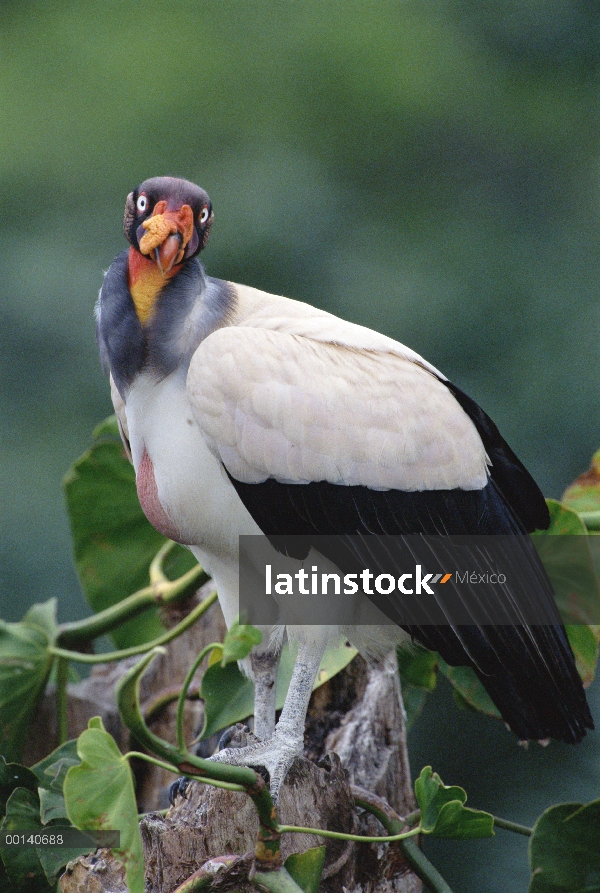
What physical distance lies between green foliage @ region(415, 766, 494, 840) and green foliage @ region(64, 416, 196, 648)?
1315 millimetres

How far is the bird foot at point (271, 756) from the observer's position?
1.97 meters

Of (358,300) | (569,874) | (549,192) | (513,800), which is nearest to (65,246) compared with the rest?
(358,300)

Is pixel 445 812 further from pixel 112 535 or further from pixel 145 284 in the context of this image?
pixel 112 535

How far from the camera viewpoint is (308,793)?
6.52ft

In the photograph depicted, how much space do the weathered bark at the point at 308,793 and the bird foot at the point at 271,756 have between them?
32 mm

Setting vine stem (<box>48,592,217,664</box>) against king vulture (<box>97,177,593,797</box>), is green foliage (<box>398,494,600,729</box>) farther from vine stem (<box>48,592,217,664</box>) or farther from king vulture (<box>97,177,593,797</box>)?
vine stem (<box>48,592,217,664</box>)

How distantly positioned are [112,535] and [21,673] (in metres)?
0.55

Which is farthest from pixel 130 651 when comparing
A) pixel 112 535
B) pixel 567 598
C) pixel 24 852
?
pixel 567 598

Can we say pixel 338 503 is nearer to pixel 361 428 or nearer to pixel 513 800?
pixel 361 428

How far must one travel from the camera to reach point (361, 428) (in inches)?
74.7

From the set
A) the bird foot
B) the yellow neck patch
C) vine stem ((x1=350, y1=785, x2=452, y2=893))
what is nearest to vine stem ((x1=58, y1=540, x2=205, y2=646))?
the bird foot

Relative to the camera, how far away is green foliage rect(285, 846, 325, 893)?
1.70m

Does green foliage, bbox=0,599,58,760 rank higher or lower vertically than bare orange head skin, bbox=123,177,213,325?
lower

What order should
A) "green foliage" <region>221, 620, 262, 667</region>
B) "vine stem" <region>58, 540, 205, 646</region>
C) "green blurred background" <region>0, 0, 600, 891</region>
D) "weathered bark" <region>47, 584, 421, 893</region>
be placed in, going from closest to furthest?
"green foliage" <region>221, 620, 262, 667</region>
"weathered bark" <region>47, 584, 421, 893</region>
"vine stem" <region>58, 540, 205, 646</region>
"green blurred background" <region>0, 0, 600, 891</region>
